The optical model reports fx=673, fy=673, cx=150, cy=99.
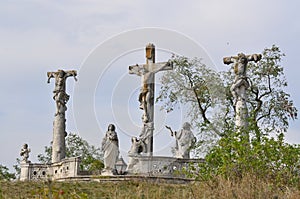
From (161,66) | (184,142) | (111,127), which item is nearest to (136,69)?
(161,66)

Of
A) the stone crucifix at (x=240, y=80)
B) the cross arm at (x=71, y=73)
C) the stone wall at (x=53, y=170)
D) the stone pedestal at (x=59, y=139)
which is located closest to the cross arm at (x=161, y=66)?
the stone crucifix at (x=240, y=80)

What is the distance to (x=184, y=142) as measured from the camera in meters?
28.8

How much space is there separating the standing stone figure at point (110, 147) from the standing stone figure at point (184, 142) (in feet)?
9.58

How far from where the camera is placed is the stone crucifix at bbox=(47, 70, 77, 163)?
3341 centimetres

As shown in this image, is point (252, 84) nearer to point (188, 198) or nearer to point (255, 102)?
point (255, 102)

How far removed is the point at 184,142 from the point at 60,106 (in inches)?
314

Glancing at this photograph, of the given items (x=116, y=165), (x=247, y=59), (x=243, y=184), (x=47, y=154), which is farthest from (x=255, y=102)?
(x=243, y=184)

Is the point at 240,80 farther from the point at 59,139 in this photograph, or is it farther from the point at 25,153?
the point at 25,153

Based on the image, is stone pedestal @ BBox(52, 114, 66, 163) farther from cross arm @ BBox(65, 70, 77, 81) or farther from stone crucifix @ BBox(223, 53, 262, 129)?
stone crucifix @ BBox(223, 53, 262, 129)

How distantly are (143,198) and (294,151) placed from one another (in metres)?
7.04

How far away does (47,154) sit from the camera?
4694cm

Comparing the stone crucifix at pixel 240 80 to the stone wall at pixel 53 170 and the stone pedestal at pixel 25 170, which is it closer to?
the stone wall at pixel 53 170

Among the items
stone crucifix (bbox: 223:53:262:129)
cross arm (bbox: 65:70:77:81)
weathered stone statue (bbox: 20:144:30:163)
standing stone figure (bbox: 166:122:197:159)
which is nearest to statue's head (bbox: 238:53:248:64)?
stone crucifix (bbox: 223:53:262:129)

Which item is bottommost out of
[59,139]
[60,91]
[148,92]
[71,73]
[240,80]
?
[59,139]
